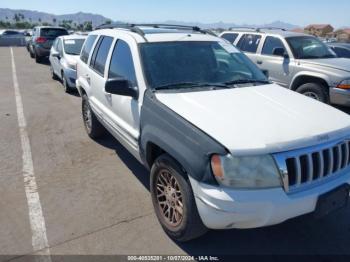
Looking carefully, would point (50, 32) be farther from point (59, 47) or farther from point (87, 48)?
point (87, 48)

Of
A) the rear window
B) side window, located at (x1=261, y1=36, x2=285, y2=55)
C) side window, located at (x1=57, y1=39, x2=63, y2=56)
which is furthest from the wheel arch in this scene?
the rear window

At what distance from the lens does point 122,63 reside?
4270mm

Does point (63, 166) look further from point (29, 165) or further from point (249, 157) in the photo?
point (249, 157)

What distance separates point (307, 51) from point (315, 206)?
6.25 metres

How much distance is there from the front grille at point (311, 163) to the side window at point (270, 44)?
5.86 metres

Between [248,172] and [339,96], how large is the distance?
5281 mm

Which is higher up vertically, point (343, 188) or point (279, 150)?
point (279, 150)

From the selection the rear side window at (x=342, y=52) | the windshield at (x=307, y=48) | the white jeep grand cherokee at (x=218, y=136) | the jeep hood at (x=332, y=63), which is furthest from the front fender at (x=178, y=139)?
the rear side window at (x=342, y=52)

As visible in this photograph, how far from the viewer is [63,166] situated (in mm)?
5004

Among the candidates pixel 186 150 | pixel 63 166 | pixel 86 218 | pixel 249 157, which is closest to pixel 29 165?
pixel 63 166

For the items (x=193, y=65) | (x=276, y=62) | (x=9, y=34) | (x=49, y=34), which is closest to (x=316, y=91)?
(x=276, y=62)

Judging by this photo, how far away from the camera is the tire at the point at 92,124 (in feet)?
19.3

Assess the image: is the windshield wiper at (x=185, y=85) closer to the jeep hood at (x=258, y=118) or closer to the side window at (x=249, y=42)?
the jeep hood at (x=258, y=118)

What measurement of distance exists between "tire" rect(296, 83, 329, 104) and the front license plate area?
4.68 m
